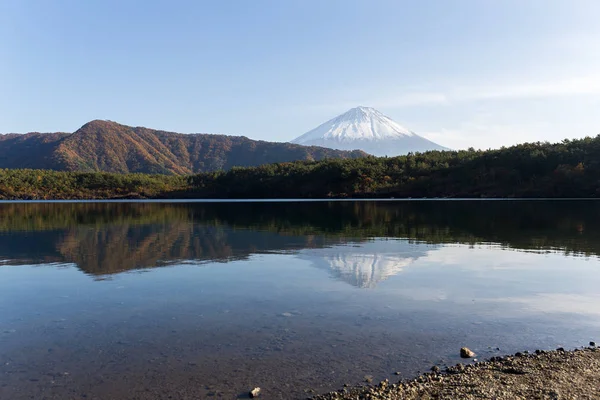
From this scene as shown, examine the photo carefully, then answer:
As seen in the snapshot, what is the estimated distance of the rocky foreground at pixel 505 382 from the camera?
655 centimetres

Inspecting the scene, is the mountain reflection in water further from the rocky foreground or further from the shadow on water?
the rocky foreground

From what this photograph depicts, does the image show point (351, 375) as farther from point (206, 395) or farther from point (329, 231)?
point (329, 231)

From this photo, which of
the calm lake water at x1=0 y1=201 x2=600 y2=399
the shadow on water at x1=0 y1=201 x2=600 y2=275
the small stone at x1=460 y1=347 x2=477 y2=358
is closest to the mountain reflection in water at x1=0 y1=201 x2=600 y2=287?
the shadow on water at x1=0 y1=201 x2=600 y2=275

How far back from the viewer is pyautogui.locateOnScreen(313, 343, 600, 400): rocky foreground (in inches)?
258

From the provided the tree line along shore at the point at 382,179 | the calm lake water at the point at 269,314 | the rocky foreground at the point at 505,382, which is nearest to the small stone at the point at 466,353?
the calm lake water at the point at 269,314

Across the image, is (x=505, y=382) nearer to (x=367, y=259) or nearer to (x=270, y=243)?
(x=367, y=259)

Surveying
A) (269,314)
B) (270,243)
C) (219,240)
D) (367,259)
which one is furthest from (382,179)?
(269,314)

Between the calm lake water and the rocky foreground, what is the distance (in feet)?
1.57

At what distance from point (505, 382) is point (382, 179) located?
4575 inches

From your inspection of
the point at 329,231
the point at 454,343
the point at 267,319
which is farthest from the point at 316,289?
the point at 329,231

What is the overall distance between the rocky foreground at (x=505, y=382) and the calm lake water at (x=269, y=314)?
1.57ft

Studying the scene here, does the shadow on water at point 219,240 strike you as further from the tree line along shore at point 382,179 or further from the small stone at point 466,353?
the tree line along shore at point 382,179

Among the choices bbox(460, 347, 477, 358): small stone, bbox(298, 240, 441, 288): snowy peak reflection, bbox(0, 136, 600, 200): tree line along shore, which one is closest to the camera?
bbox(460, 347, 477, 358): small stone

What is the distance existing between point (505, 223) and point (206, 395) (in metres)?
35.1
